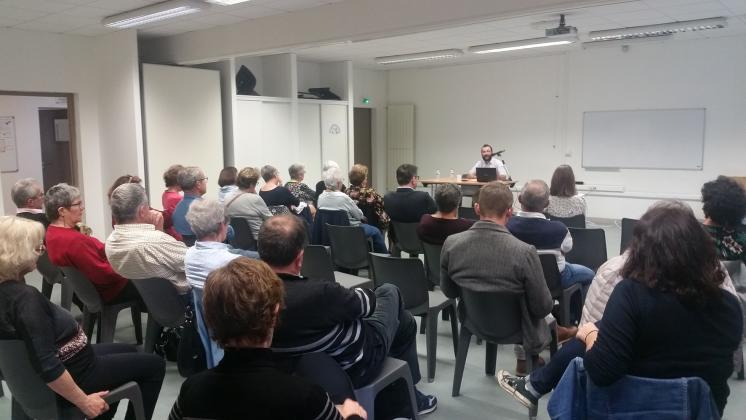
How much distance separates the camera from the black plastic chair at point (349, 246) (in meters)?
4.61

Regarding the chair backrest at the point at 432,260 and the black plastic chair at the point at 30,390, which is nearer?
the black plastic chair at the point at 30,390

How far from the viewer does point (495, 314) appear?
9.43 feet

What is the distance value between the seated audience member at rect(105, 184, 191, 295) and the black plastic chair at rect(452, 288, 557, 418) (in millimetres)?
1577

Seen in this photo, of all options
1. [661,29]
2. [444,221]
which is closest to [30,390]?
[444,221]

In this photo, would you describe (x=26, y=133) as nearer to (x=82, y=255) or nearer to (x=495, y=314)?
(x=82, y=255)

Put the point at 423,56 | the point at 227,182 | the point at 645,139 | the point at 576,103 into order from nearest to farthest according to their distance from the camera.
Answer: the point at 227,182
the point at 645,139
the point at 423,56
the point at 576,103

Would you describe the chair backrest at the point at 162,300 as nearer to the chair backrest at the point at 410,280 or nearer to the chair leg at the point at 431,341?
the chair backrest at the point at 410,280

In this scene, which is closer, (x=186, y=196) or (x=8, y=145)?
(x=186, y=196)

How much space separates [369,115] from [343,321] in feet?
32.9

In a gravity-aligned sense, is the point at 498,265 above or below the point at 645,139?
below

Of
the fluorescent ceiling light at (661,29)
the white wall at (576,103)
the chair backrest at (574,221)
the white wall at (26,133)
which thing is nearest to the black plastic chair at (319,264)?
the chair backrest at (574,221)

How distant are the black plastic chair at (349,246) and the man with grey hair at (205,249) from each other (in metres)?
1.71

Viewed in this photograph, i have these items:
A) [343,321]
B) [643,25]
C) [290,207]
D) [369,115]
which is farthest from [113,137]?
[643,25]

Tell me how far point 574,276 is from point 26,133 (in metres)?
8.91
